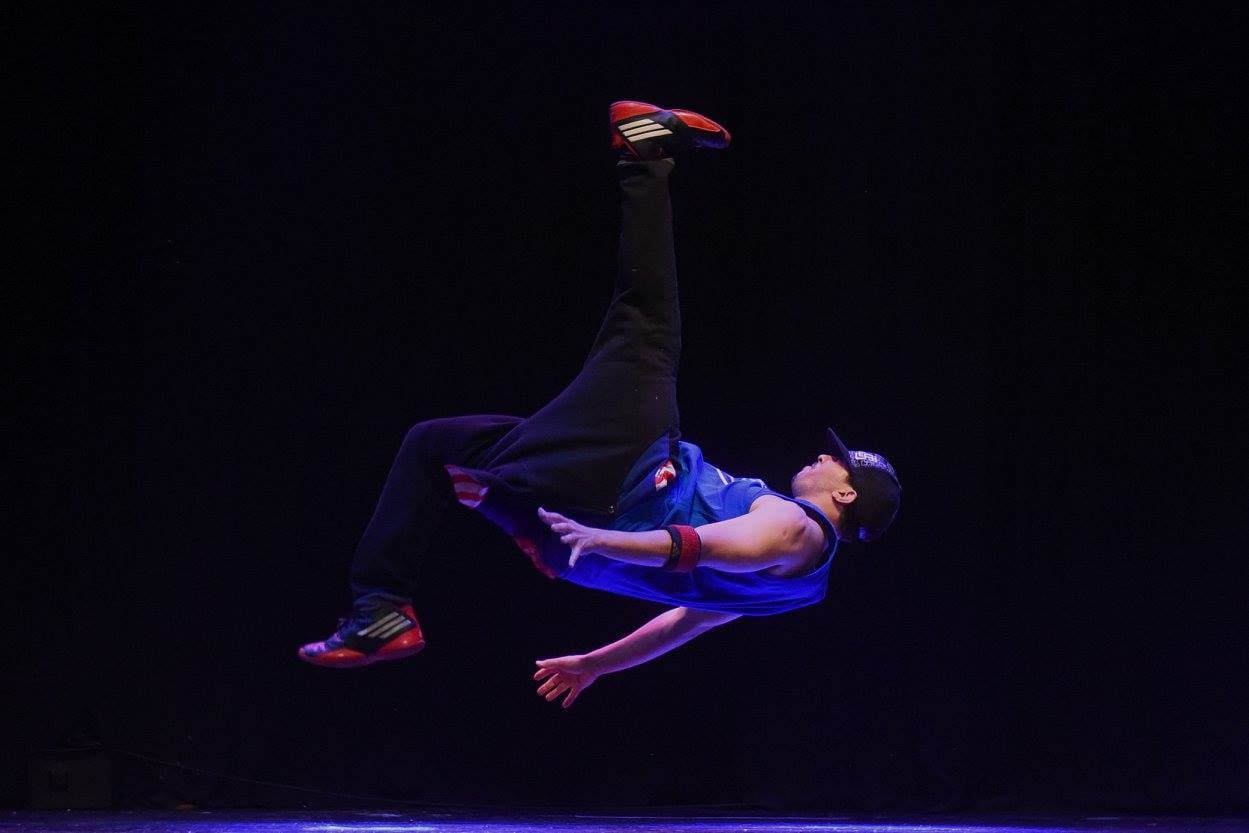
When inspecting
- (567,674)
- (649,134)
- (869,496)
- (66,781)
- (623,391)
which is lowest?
(66,781)

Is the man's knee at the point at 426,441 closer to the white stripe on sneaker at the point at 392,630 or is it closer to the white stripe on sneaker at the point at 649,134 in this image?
the white stripe on sneaker at the point at 392,630

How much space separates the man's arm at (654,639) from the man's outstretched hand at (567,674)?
0.02m

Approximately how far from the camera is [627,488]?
2.77 metres

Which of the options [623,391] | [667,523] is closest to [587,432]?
[623,391]

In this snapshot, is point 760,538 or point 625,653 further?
point 625,653

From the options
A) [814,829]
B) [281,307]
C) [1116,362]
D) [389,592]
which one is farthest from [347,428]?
[1116,362]

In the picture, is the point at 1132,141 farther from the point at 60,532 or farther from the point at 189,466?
the point at 60,532

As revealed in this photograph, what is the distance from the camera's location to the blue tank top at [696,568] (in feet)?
9.12

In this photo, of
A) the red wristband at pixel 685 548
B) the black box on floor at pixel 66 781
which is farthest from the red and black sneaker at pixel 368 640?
the black box on floor at pixel 66 781

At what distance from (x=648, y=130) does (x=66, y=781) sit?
9.52 ft

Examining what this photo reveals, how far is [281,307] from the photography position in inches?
165

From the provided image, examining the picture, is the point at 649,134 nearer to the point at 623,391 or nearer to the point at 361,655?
the point at 623,391

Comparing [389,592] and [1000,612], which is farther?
[1000,612]

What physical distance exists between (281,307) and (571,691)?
1.84m
